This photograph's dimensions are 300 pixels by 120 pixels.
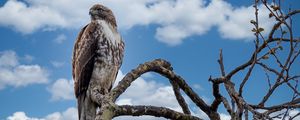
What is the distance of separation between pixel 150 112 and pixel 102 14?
3.56m

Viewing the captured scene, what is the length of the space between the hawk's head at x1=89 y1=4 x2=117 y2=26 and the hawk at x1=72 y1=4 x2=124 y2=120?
60cm

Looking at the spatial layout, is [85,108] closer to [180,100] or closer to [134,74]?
[180,100]

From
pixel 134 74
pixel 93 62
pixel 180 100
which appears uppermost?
pixel 93 62

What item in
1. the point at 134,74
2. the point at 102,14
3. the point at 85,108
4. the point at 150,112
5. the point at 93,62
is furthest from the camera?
the point at 102,14

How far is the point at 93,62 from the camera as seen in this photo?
561 centimetres

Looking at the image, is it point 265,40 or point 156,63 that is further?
point 156,63

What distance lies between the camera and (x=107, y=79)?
5758 millimetres

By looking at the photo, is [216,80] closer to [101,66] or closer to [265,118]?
[265,118]

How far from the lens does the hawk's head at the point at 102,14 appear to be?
664 centimetres

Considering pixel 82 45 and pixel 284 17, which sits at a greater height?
pixel 82 45

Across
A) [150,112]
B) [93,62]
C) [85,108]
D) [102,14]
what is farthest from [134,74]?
[102,14]

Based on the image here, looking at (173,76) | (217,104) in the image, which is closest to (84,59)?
(173,76)

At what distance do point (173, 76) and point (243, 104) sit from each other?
4.24 ft

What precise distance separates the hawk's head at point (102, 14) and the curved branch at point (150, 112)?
3.23m
